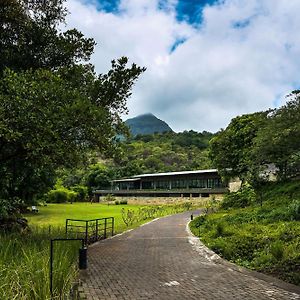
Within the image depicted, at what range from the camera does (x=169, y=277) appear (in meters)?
8.96

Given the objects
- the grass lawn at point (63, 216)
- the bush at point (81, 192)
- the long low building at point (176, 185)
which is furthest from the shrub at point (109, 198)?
the grass lawn at point (63, 216)

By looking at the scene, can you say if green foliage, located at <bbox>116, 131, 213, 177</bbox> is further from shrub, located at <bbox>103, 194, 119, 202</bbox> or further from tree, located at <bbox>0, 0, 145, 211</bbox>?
tree, located at <bbox>0, 0, 145, 211</bbox>

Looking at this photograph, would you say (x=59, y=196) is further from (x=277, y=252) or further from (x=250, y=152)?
(x=277, y=252)

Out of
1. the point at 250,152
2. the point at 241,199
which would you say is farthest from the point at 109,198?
the point at 241,199

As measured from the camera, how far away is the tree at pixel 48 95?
10.5m

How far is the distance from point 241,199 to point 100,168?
5542cm

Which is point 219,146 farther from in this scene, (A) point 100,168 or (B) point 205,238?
(A) point 100,168

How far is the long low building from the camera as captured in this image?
56.9 m

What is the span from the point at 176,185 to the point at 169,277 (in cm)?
5603

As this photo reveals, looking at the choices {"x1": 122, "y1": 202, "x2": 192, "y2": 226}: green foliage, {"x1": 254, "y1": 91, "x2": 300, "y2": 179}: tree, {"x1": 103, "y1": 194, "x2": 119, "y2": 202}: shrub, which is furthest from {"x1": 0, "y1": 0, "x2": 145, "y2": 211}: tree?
{"x1": 103, "y1": 194, "x2": 119, "y2": 202}: shrub

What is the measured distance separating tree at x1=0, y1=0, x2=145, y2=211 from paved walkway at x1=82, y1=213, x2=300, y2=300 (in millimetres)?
3813

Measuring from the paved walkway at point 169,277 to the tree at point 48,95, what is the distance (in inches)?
150

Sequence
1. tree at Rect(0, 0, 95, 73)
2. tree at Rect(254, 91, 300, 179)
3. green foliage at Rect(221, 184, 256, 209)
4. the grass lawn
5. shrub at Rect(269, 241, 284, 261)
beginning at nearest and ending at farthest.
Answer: shrub at Rect(269, 241, 284, 261), tree at Rect(0, 0, 95, 73), tree at Rect(254, 91, 300, 179), the grass lawn, green foliage at Rect(221, 184, 256, 209)

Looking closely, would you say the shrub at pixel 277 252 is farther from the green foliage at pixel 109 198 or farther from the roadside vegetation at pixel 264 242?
the green foliage at pixel 109 198
